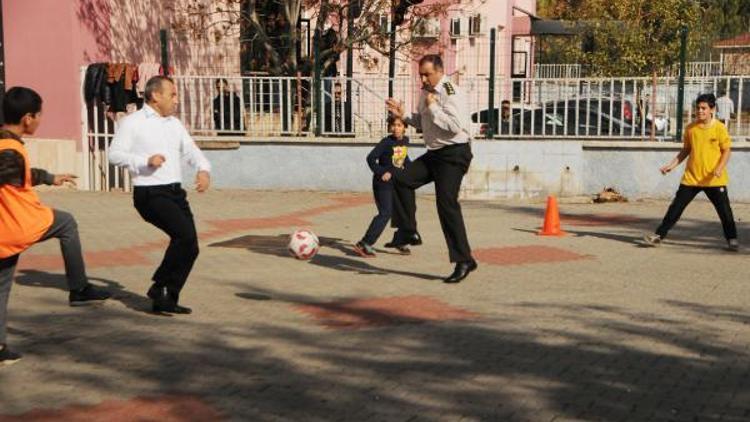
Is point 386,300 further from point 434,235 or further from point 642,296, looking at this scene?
point 434,235

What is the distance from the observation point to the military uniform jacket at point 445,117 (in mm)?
8156

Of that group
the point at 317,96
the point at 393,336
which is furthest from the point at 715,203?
the point at 317,96

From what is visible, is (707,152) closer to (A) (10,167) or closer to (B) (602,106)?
(B) (602,106)

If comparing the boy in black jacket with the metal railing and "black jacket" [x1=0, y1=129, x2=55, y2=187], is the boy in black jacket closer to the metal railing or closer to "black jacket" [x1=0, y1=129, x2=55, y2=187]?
"black jacket" [x1=0, y1=129, x2=55, y2=187]

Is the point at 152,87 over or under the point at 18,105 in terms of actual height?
over

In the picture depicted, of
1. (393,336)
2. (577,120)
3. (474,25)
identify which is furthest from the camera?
(474,25)

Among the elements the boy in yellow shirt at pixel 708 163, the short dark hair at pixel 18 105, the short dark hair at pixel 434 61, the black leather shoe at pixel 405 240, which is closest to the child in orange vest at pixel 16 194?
the short dark hair at pixel 18 105

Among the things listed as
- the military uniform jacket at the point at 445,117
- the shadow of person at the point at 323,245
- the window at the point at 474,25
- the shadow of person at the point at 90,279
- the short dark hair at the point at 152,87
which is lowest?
the shadow of person at the point at 323,245

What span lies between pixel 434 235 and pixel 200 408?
7.11m

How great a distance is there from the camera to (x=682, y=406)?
4867mm

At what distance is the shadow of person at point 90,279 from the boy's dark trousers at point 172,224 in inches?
17.0

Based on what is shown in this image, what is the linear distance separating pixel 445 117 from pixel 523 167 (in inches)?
301

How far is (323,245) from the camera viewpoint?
10.8 metres

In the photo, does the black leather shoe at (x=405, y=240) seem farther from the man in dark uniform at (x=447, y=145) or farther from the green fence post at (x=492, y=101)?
the green fence post at (x=492, y=101)
